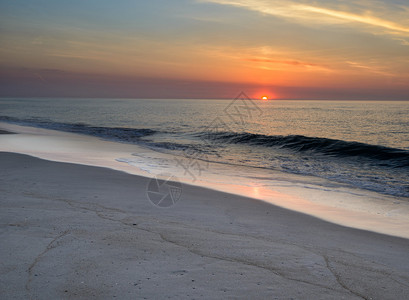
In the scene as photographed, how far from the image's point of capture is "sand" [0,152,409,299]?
325 cm

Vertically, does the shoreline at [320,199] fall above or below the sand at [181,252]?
below

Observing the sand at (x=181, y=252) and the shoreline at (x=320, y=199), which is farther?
the shoreline at (x=320, y=199)

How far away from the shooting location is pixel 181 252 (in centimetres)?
405

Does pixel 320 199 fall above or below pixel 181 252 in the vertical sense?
below

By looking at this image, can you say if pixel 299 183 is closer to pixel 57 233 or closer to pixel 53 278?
pixel 57 233

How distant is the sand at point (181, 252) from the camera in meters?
3.25

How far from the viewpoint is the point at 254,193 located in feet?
26.6

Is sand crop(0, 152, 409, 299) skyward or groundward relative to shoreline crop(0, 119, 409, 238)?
skyward

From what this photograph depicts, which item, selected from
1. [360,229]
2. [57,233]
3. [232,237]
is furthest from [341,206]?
[57,233]

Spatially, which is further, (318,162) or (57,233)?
(318,162)

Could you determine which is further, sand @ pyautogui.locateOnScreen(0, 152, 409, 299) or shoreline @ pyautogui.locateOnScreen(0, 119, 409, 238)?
shoreline @ pyautogui.locateOnScreen(0, 119, 409, 238)

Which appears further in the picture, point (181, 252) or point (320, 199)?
point (320, 199)

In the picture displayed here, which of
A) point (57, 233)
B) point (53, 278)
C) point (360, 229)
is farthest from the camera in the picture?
point (360, 229)

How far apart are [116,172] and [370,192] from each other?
713 cm
